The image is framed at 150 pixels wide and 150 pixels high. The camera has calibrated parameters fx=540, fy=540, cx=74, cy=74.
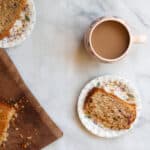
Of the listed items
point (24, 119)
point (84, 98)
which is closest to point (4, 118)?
point (24, 119)

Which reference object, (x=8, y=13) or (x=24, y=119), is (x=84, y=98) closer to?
(x=24, y=119)

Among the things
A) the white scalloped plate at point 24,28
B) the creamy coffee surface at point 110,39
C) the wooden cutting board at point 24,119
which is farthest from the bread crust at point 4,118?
the creamy coffee surface at point 110,39

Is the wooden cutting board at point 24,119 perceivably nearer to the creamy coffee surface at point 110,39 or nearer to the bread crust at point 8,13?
the bread crust at point 8,13

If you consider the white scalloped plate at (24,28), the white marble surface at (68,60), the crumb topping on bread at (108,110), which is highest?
the white scalloped plate at (24,28)

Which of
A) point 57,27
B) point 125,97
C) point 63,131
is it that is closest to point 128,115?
point 125,97

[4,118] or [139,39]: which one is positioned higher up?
[139,39]
